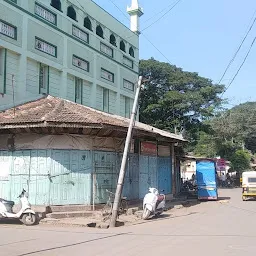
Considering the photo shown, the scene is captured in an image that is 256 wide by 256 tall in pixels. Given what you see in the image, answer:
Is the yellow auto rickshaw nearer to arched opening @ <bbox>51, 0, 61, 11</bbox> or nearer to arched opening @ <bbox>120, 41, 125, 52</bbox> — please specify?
arched opening @ <bbox>120, 41, 125, 52</bbox>

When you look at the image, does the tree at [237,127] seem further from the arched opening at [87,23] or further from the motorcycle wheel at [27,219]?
the motorcycle wheel at [27,219]

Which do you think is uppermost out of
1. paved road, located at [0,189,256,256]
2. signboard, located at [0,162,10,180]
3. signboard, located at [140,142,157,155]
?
signboard, located at [140,142,157,155]

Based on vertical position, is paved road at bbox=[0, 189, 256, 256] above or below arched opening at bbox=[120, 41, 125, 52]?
below

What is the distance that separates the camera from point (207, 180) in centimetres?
2459

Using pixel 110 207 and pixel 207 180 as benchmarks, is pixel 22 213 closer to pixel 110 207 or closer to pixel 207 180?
pixel 110 207

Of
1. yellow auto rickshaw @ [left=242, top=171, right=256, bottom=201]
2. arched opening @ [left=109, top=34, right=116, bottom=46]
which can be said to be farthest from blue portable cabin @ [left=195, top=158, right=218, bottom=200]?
arched opening @ [left=109, top=34, right=116, bottom=46]

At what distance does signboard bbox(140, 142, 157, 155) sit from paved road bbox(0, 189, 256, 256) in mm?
6197

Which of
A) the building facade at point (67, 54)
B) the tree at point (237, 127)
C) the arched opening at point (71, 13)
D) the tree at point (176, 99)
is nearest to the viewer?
the building facade at point (67, 54)

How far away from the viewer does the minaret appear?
32.3m

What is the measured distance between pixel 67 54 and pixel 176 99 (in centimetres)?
1895

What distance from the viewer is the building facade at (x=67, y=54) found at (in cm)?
1993

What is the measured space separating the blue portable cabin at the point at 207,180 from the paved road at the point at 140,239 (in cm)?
1026

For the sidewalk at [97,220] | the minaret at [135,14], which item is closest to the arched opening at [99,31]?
the minaret at [135,14]

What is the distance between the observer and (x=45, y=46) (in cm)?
2230
